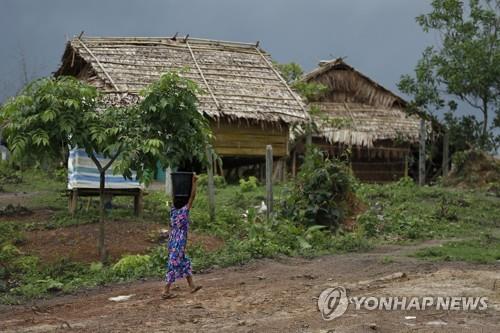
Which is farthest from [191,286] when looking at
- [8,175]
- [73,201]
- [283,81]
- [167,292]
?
[8,175]

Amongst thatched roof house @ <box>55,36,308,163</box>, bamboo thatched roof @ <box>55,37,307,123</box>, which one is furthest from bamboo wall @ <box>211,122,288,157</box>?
bamboo thatched roof @ <box>55,37,307,123</box>

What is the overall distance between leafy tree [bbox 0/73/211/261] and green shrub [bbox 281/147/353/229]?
2.33 m

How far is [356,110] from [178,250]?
64.6 ft

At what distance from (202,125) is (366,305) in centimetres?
484

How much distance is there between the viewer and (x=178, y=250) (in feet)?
25.3

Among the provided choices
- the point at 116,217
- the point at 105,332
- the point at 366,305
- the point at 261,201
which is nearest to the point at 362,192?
the point at 261,201

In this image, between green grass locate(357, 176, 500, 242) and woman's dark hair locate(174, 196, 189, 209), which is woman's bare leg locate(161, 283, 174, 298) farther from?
green grass locate(357, 176, 500, 242)

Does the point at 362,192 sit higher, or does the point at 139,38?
the point at 139,38

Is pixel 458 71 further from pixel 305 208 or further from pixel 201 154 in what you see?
pixel 201 154

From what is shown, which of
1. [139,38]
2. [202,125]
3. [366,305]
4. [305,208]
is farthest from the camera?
[139,38]

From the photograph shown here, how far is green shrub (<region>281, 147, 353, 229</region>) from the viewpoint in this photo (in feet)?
39.8

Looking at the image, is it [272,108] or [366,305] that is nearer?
[366,305]

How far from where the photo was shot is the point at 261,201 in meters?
15.5

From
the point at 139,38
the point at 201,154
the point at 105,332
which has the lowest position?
the point at 105,332
